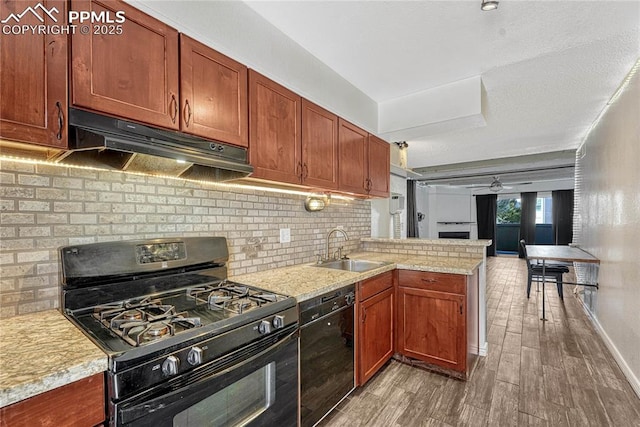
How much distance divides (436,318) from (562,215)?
353 inches

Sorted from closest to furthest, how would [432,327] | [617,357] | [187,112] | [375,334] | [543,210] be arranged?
[187,112]
[375,334]
[432,327]
[617,357]
[543,210]

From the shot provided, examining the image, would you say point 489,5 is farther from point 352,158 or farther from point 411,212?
point 411,212

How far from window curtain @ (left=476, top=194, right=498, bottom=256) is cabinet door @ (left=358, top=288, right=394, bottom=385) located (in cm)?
894

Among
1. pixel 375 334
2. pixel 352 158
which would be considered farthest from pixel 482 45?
pixel 375 334

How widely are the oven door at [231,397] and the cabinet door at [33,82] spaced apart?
3.08ft

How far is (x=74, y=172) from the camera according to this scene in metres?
1.32

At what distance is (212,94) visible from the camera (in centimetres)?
153

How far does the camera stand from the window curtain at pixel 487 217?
9930 mm

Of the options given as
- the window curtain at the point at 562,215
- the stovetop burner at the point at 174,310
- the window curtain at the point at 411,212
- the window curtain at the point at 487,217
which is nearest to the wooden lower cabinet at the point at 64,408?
the stovetop burner at the point at 174,310

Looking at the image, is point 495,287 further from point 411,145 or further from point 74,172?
point 74,172

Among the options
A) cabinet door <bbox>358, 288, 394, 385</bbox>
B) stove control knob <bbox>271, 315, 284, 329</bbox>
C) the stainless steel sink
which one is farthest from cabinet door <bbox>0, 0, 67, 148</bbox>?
the stainless steel sink

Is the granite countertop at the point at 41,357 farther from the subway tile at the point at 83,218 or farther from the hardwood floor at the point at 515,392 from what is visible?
the hardwood floor at the point at 515,392

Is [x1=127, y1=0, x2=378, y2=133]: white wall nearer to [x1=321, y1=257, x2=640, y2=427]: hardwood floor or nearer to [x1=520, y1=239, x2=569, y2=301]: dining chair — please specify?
[x1=321, y1=257, x2=640, y2=427]: hardwood floor

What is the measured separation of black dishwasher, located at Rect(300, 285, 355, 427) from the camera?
164 centimetres
